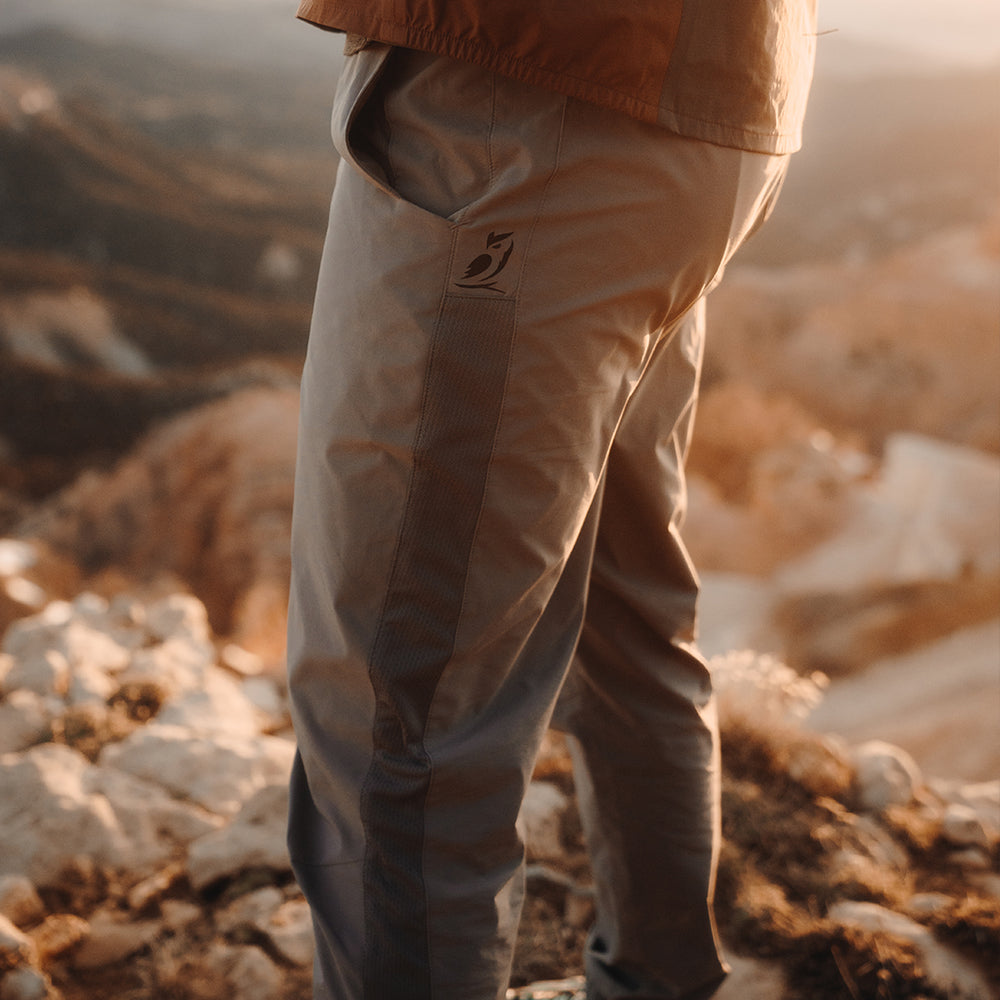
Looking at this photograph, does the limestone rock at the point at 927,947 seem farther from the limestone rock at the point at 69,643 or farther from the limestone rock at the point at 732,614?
the limestone rock at the point at 732,614

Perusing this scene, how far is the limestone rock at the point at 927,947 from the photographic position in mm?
1138

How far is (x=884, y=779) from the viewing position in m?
1.67

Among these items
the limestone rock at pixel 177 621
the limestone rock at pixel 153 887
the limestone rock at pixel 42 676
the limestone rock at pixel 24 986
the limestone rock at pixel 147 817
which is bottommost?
the limestone rock at pixel 177 621

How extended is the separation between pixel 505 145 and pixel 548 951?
3.70 ft

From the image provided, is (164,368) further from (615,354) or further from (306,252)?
(615,354)

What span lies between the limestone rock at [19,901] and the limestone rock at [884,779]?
1.47 meters

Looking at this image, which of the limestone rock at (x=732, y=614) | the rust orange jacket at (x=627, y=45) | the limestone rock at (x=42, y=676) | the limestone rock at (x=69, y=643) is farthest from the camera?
the limestone rock at (x=732, y=614)

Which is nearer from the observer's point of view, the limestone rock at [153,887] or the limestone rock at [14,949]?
the limestone rock at [14,949]

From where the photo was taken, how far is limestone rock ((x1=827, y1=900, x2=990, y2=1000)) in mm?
1138

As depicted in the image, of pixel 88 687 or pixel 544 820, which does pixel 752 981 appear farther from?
pixel 88 687

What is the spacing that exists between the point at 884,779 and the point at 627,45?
1.55 metres

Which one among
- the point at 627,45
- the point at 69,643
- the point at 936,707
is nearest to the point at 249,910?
the point at 69,643

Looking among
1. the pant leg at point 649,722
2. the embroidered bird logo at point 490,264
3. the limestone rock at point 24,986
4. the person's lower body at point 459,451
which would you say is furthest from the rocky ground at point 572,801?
the embroidered bird logo at point 490,264

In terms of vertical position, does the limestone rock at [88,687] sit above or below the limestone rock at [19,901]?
below
